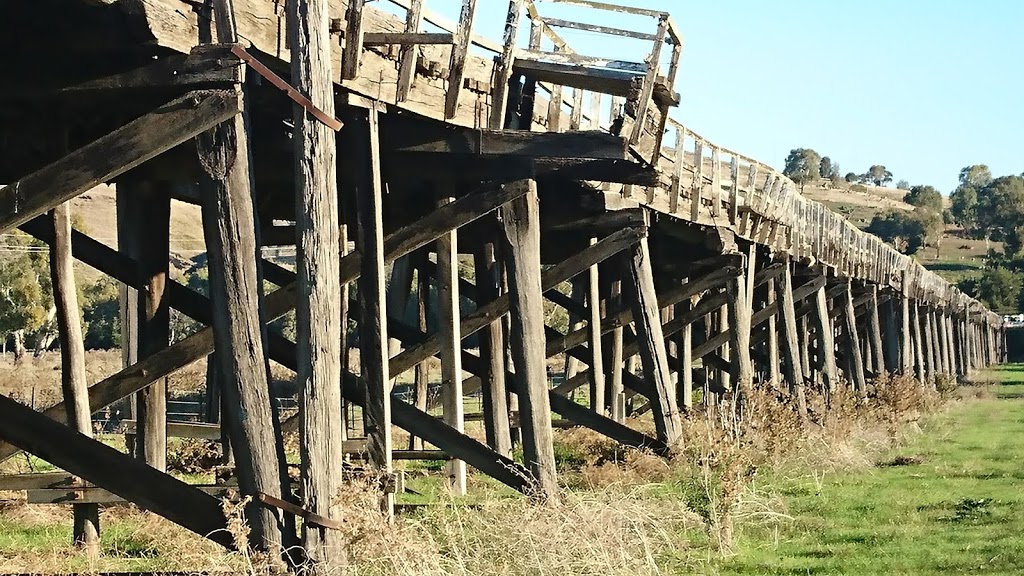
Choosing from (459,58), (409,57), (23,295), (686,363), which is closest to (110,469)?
(409,57)

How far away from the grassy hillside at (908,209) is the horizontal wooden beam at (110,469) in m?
84.3

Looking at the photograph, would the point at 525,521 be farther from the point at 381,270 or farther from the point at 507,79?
the point at 507,79

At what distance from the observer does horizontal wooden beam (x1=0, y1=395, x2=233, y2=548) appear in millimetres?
5836

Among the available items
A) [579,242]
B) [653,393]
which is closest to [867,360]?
[579,242]

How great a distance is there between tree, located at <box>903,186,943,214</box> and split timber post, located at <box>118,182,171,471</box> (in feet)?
360

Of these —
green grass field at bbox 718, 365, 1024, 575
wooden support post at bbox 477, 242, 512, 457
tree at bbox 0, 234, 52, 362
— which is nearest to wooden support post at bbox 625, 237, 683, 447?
green grass field at bbox 718, 365, 1024, 575

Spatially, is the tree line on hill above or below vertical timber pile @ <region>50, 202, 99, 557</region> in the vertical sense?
below

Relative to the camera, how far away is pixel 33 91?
6.66 meters

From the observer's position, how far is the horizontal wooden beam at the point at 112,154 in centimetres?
556

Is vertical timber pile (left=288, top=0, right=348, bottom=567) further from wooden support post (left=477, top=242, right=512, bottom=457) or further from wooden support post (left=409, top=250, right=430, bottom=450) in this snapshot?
wooden support post (left=409, top=250, right=430, bottom=450)

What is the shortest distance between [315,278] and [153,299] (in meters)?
3.10

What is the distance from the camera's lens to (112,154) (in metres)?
5.62

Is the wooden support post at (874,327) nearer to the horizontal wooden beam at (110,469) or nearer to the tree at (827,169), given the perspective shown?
the horizontal wooden beam at (110,469)

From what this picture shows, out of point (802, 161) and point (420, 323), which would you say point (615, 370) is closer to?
point (420, 323)
